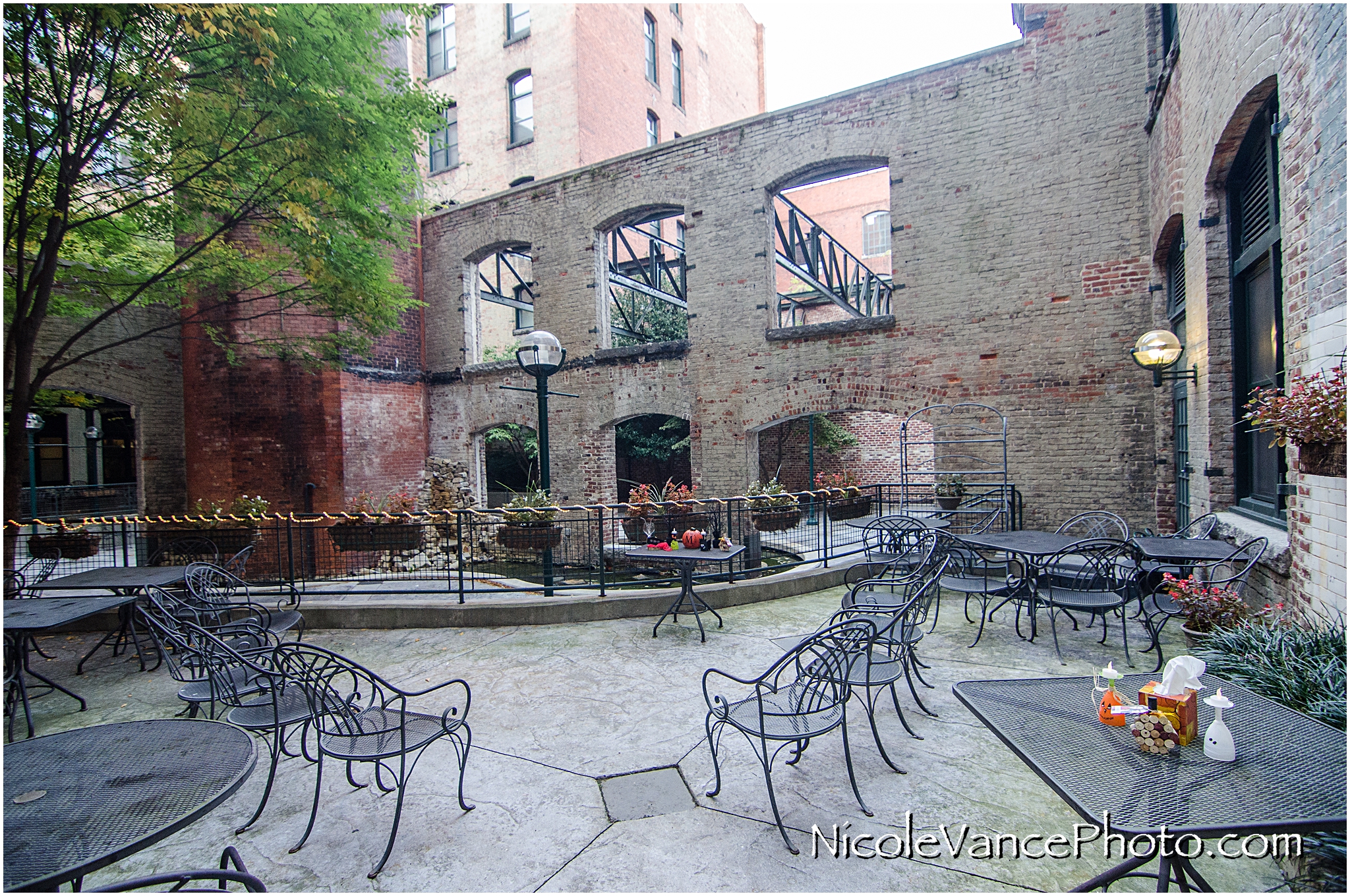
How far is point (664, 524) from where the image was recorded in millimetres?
6848

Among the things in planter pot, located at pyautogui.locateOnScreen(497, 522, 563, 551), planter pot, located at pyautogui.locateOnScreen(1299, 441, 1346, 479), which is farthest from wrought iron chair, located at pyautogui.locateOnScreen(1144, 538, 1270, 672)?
planter pot, located at pyautogui.locateOnScreen(497, 522, 563, 551)

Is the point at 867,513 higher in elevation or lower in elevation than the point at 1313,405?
lower

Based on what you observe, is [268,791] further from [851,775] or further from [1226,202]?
[1226,202]

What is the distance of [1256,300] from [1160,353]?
36.5 inches

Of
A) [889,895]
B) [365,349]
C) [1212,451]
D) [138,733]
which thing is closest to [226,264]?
[365,349]

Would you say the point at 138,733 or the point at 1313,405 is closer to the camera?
the point at 138,733

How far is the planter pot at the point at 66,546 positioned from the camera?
6746mm

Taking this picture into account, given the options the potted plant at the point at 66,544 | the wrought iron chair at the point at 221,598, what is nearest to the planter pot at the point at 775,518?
the wrought iron chair at the point at 221,598

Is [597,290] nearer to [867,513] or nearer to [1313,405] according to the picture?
[867,513]

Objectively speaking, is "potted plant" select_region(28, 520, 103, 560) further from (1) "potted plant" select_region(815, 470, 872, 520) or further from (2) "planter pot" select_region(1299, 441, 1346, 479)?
(2) "planter pot" select_region(1299, 441, 1346, 479)

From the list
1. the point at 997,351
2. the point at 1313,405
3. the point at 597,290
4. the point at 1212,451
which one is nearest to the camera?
the point at 1313,405

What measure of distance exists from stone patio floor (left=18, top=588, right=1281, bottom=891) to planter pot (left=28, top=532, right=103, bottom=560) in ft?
10.6

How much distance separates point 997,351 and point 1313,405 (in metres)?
5.24

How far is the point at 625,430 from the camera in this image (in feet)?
55.6
